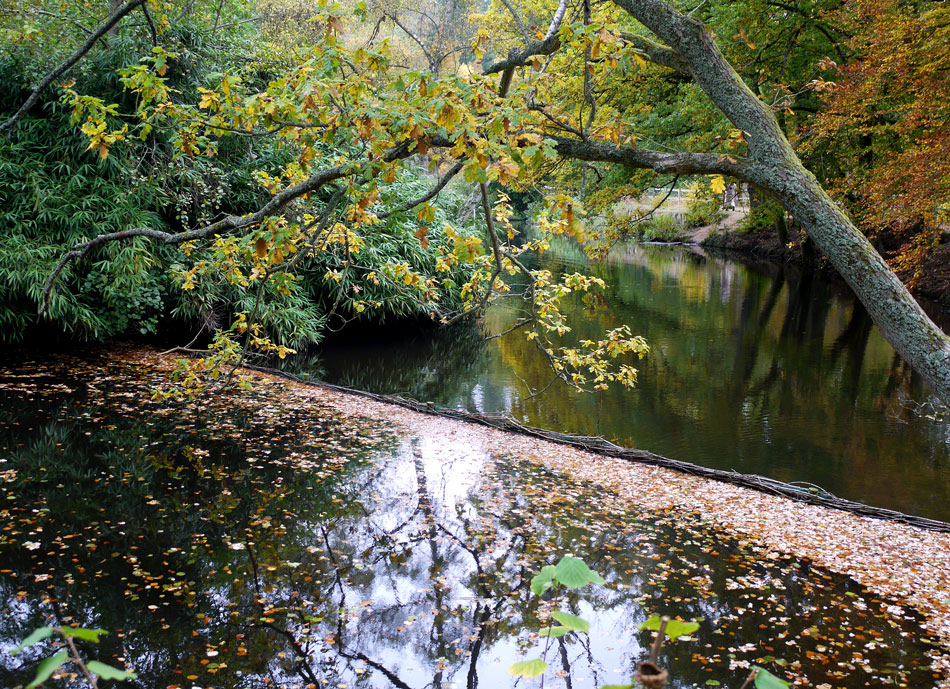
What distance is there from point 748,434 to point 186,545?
7.13 metres

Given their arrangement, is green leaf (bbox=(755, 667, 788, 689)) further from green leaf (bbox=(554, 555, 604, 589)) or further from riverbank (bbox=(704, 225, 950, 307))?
riverbank (bbox=(704, 225, 950, 307))

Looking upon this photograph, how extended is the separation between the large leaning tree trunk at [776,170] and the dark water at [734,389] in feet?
15.2

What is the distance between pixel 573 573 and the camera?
1.26m

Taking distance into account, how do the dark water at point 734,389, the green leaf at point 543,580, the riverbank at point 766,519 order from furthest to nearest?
the dark water at point 734,389 → the riverbank at point 766,519 → the green leaf at point 543,580

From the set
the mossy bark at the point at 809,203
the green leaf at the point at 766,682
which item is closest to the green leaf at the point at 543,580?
the green leaf at the point at 766,682

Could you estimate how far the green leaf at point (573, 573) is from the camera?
4.03 feet

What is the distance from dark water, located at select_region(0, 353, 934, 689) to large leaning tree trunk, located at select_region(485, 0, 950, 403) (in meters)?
1.80

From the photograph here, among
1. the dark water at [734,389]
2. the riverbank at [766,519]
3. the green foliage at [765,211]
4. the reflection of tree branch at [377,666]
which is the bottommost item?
the reflection of tree branch at [377,666]

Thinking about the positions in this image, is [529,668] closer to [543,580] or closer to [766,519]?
[543,580]

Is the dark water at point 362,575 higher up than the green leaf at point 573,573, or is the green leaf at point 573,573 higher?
the green leaf at point 573,573

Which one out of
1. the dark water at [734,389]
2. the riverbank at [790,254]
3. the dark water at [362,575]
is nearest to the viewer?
the dark water at [362,575]

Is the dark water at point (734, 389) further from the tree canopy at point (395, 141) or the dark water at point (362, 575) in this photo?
the dark water at point (362, 575)

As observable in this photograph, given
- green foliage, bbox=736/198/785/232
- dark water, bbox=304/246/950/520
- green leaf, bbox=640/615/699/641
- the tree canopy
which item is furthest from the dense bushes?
green foliage, bbox=736/198/785/232

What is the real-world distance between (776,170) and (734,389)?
828cm
